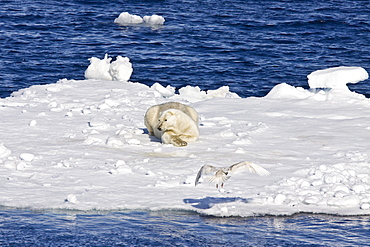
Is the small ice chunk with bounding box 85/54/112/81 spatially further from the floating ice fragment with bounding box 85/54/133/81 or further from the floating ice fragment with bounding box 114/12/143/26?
the floating ice fragment with bounding box 114/12/143/26

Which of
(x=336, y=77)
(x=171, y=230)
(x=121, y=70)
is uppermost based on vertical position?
(x=121, y=70)

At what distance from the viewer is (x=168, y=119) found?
35.4ft

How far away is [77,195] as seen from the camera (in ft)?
26.7

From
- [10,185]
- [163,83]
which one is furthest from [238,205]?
[163,83]

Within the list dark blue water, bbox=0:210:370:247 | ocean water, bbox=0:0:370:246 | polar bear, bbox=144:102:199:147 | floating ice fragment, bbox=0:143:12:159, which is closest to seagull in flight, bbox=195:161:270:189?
dark blue water, bbox=0:210:370:247

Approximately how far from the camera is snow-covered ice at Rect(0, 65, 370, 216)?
26.5ft

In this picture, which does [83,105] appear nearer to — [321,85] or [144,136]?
[144,136]

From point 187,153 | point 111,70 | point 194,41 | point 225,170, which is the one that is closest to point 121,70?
point 111,70

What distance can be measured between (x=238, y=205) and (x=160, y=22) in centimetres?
1854

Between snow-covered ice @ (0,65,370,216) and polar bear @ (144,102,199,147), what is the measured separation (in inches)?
6.3

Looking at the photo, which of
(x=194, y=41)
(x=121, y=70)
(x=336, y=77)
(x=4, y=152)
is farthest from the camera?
(x=194, y=41)

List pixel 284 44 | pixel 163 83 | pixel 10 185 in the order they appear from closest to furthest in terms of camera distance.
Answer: pixel 10 185
pixel 163 83
pixel 284 44

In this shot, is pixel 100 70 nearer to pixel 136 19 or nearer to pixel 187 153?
pixel 187 153

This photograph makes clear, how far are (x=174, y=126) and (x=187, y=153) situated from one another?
712mm
